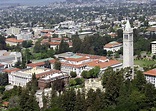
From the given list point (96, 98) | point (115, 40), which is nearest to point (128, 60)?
point (96, 98)

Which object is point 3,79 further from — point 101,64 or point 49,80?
point 101,64

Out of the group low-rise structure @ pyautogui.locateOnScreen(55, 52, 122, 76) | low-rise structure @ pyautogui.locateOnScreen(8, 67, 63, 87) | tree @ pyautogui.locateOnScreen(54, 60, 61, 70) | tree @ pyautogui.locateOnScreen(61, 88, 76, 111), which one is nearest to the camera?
tree @ pyautogui.locateOnScreen(61, 88, 76, 111)

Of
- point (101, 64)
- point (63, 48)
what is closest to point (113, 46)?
point (63, 48)

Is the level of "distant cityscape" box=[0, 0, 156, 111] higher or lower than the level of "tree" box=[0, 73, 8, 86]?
higher

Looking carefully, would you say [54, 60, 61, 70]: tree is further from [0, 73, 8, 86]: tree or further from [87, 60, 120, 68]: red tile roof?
[0, 73, 8, 86]: tree

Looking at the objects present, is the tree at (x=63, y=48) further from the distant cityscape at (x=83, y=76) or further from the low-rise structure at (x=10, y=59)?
the low-rise structure at (x=10, y=59)

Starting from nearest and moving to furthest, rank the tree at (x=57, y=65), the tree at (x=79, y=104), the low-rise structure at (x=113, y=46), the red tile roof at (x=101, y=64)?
the tree at (x=79, y=104)
the red tile roof at (x=101, y=64)
the tree at (x=57, y=65)
the low-rise structure at (x=113, y=46)

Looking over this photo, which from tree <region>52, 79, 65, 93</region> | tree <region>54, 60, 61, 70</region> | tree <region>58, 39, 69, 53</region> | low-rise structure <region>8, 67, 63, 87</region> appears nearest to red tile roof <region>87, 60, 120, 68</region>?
tree <region>54, 60, 61, 70</region>

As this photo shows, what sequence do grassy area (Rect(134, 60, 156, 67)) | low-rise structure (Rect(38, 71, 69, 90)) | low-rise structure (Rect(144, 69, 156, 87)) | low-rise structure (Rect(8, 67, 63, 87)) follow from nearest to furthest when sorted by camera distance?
low-rise structure (Rect(144, 69, 156, 87)), low-rise structure (Rect(38, 71, 69, 90)), low-rise structure (Rect(8, 67, 63, 87)), grassy area (Rect(134, 60, 156, 67))

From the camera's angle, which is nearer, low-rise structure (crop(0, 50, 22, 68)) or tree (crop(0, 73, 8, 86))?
tree (crop(0, 73, 8, 86))

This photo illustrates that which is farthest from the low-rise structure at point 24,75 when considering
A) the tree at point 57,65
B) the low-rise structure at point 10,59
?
the low-rise structure at point 10,59

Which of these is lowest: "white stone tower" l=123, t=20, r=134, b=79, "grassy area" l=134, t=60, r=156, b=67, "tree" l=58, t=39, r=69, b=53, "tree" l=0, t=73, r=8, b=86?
"tree" l=0, t=73, r=8, b=86

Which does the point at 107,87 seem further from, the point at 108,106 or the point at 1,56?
the point at 1,56
